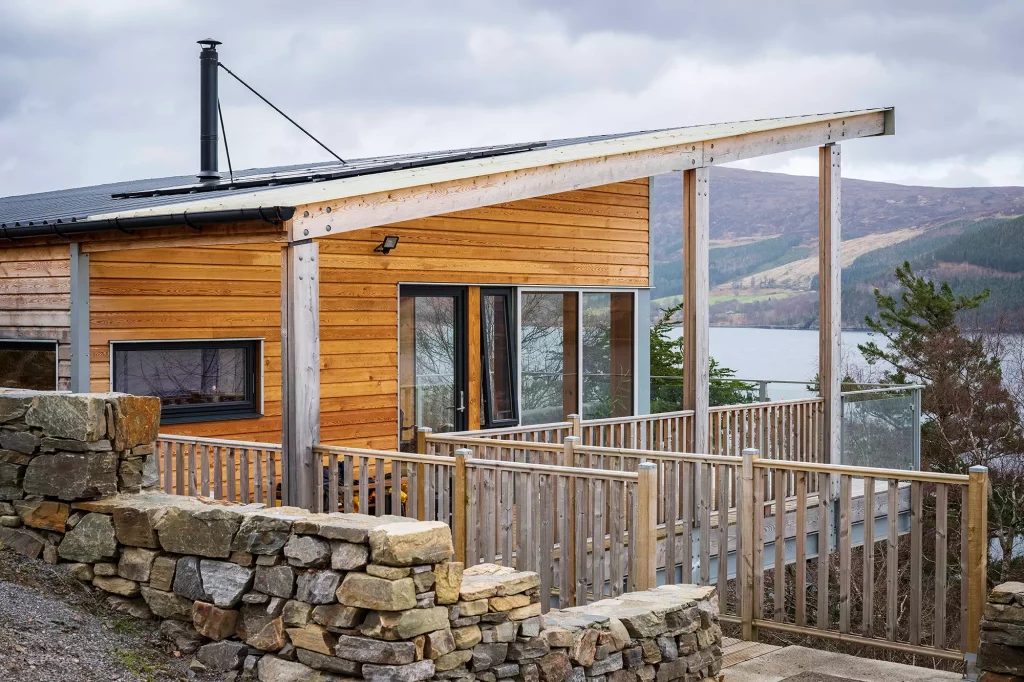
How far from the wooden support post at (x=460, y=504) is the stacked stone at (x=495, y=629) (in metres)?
1.53

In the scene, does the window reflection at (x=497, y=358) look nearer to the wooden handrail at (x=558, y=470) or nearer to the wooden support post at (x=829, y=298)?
the wooden support post at (x=829, y=298)

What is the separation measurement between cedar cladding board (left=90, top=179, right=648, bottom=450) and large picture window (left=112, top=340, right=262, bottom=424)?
96 mm

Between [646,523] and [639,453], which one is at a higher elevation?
[639,453]

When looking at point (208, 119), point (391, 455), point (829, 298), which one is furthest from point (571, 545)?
point (208, 119)

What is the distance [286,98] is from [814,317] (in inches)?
1239

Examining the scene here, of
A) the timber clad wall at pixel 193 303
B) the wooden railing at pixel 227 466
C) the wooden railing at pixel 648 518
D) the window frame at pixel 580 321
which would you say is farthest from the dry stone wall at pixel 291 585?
the window frame at pixel 580 321

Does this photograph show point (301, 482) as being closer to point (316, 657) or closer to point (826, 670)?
point (316, 657)

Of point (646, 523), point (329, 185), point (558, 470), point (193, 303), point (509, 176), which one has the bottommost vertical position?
point (646, 523)

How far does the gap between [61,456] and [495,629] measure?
2.57 m

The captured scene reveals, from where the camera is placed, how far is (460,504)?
700 centimetres

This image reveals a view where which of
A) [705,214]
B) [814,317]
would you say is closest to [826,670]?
[705,214]

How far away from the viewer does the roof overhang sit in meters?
7.36

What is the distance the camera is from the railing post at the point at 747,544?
6.96 meters

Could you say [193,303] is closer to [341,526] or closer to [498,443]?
[498,443]
